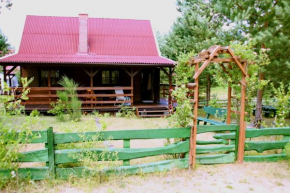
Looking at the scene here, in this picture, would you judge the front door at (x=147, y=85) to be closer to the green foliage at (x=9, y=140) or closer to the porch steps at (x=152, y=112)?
the porch steps at (x=152, y=112)

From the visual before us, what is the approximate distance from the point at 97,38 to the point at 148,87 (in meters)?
4.34

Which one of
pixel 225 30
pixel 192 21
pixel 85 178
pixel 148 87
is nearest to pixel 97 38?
pixel 148 87

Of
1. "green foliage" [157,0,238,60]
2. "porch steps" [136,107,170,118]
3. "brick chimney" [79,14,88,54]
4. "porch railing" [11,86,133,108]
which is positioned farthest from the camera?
"brick chimney" [79,14,88,54]

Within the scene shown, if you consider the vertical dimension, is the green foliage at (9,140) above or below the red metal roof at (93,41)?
below

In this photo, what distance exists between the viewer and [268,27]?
833 centimetres

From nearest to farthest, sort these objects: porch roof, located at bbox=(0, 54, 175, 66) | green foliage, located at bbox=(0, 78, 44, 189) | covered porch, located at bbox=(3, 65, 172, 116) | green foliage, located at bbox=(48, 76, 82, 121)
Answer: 1. green foliage, located at bbox=(0, 78, 44, 189)
2. green foliage, located at bbox=(48, 76, 82, 121)
3. porch roof, located at bbox=(0, 54, 175, 66)
4. covered porch, located at bbox=(3, 65, 172, 116)

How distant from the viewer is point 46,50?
14078 millimetres

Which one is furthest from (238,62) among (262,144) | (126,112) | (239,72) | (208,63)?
(126,112)

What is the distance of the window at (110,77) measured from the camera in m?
14.9

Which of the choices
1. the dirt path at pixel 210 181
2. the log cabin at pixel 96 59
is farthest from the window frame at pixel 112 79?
the dirt path at pixel 210 181

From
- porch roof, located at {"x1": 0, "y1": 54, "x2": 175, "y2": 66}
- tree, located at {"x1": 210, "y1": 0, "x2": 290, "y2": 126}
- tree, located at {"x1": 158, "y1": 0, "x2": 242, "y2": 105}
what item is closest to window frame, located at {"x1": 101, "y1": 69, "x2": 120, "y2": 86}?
porch roof, located at {"x1": 0, "y1": 54, "x2": 175, "y2": 66}

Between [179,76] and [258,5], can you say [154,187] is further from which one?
[258,5]

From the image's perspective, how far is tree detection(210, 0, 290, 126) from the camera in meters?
7.48

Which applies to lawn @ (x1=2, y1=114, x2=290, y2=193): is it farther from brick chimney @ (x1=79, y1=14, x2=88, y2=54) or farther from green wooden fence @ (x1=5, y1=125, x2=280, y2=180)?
brick chimney @ (x1=79, y1=14, x2=88, y2=54)
